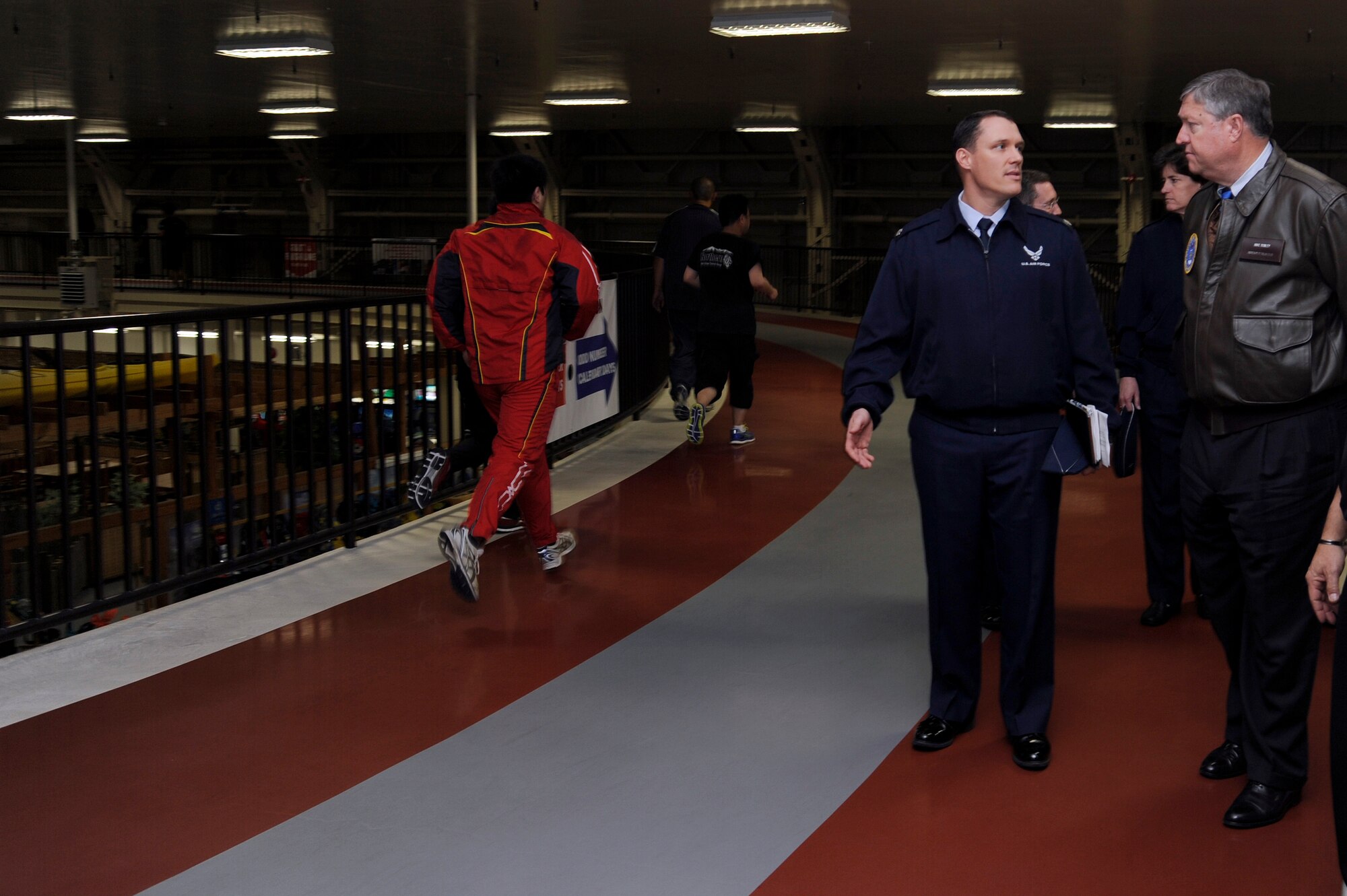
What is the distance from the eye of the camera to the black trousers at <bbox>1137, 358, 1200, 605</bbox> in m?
4.61

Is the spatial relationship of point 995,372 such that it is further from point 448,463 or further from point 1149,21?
point 1149,21

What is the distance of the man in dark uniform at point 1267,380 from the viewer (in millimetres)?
3016

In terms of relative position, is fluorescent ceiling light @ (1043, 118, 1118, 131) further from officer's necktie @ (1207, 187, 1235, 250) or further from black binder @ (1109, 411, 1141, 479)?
officer's necktie @ (1207, 187, 1235, 250)

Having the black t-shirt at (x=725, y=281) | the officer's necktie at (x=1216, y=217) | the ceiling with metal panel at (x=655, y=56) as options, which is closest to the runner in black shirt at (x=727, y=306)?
the black t-shirt at (x=725, y=281)

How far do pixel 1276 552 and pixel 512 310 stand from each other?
115 inches

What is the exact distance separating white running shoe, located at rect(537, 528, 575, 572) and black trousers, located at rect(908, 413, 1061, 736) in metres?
2.18

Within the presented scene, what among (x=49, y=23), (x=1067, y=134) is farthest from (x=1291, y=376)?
(x=1067, y=134)

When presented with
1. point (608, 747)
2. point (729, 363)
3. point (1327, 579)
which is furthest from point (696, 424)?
point (1327, 579)

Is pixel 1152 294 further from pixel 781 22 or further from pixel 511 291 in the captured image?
pixel 781 22

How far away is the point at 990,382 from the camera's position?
3.38m

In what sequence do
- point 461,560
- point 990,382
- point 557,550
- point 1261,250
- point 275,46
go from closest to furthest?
point 1261,250 → point 990,382 → point 461,560 → point 557,550 → point 275,46

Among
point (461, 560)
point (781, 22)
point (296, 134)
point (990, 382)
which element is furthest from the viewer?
point (296, 134)

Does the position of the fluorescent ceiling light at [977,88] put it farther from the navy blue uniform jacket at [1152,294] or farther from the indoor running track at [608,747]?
the navy blue uniform jacket at [1152,294]

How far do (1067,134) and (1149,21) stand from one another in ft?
43.1
